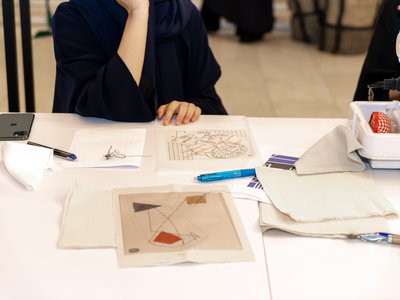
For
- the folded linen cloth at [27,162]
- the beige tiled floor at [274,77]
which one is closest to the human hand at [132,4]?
the folded linen cloth at [27,162]

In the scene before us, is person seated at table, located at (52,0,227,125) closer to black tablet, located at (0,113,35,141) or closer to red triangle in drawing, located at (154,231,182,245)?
black tablet, located at (0,113,35,141)

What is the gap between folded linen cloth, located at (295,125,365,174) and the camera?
1.30 meters

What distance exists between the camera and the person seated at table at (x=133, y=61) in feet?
5.04

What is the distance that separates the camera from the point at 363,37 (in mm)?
3939

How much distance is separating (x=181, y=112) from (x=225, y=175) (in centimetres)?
33

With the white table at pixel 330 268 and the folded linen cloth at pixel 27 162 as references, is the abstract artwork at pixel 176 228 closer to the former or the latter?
the white table at pixel 330 268

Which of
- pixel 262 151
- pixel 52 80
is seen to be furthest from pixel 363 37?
pixel 262 151

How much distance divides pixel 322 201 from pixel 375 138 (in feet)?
0.63

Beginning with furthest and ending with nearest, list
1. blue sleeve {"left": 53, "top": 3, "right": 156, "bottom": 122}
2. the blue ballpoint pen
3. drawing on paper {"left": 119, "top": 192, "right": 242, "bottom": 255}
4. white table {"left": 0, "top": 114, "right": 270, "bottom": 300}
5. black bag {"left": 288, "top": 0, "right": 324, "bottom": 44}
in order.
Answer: black bag {"left": 288, "top": 0, "right": 324, "bottom": 44}, blue sleeve {"left": 53, "top": 3, "right": 156, "bottom": 122}, the blue ballpoint pen, drawing on paper {"left": 119, "top": 192, "right": 242, "bottom": 255}, white table {"left": 0, "top": 114, "right": 270, "bottom": 300}

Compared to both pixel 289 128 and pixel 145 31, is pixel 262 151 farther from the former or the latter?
pixel 145 31

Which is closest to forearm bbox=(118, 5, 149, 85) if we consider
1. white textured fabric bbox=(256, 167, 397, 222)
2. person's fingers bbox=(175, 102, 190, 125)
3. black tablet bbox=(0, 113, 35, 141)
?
person's fingers bbox=(175, 102, 190, 125)

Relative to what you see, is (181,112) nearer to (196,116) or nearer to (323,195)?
(196,116)

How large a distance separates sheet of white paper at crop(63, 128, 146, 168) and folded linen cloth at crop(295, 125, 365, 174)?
333 millimetres

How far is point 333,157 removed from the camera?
132 centimetres
